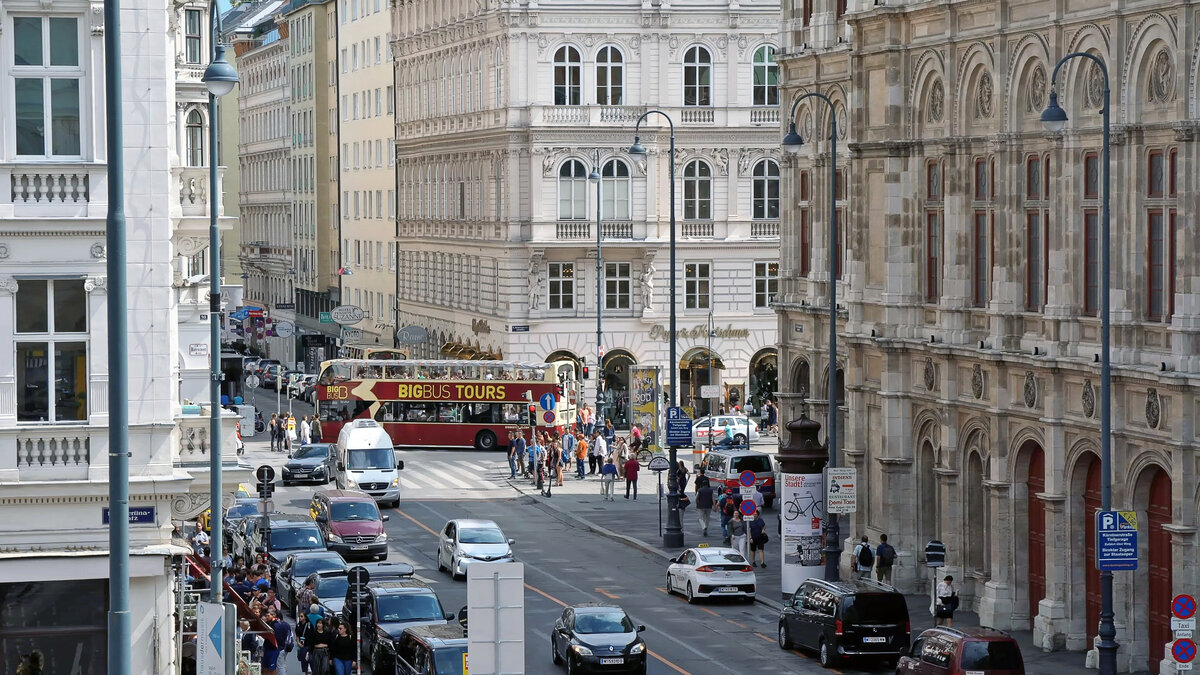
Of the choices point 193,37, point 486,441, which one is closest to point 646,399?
point 486,441

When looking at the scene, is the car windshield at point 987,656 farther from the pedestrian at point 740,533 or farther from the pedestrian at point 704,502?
the pedestrian at point 704,502

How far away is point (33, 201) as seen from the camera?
26.4 metres

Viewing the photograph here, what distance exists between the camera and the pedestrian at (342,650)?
114ft

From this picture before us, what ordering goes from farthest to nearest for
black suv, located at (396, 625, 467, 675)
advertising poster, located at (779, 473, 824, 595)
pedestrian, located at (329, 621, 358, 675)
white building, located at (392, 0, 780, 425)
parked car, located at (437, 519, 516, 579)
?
white building, located at (392, 0, 780, 425) < parked car, located at (437, 519, 516, 579) < advertising poster, located at (779, 473, 824, 595) < pedestrian, located at (329, 621, 358, 675) < black suv, located at (396, 625, 467, 675)

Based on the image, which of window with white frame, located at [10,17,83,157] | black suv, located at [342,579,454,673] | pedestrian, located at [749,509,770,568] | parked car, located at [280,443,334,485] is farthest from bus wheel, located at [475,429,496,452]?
window with white frame, located at [10,17,83,157]

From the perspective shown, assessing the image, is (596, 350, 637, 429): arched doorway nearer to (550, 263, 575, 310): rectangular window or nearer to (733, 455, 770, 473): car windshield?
(550, 263, 575, 310): rectangular window

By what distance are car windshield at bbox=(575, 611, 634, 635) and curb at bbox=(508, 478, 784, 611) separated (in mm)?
8588

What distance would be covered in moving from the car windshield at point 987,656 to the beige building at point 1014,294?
4.90 m

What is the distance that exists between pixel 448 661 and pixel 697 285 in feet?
173

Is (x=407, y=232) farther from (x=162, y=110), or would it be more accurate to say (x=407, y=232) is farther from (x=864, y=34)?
(x=162, y=110)

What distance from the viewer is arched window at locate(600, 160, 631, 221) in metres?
83.8

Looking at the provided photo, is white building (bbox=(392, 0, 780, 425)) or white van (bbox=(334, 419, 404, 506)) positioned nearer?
white van (bbox=(334, 419, 404, 506))

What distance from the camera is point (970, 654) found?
3238 cm

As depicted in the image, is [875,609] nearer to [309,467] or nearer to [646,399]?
[309,467]
